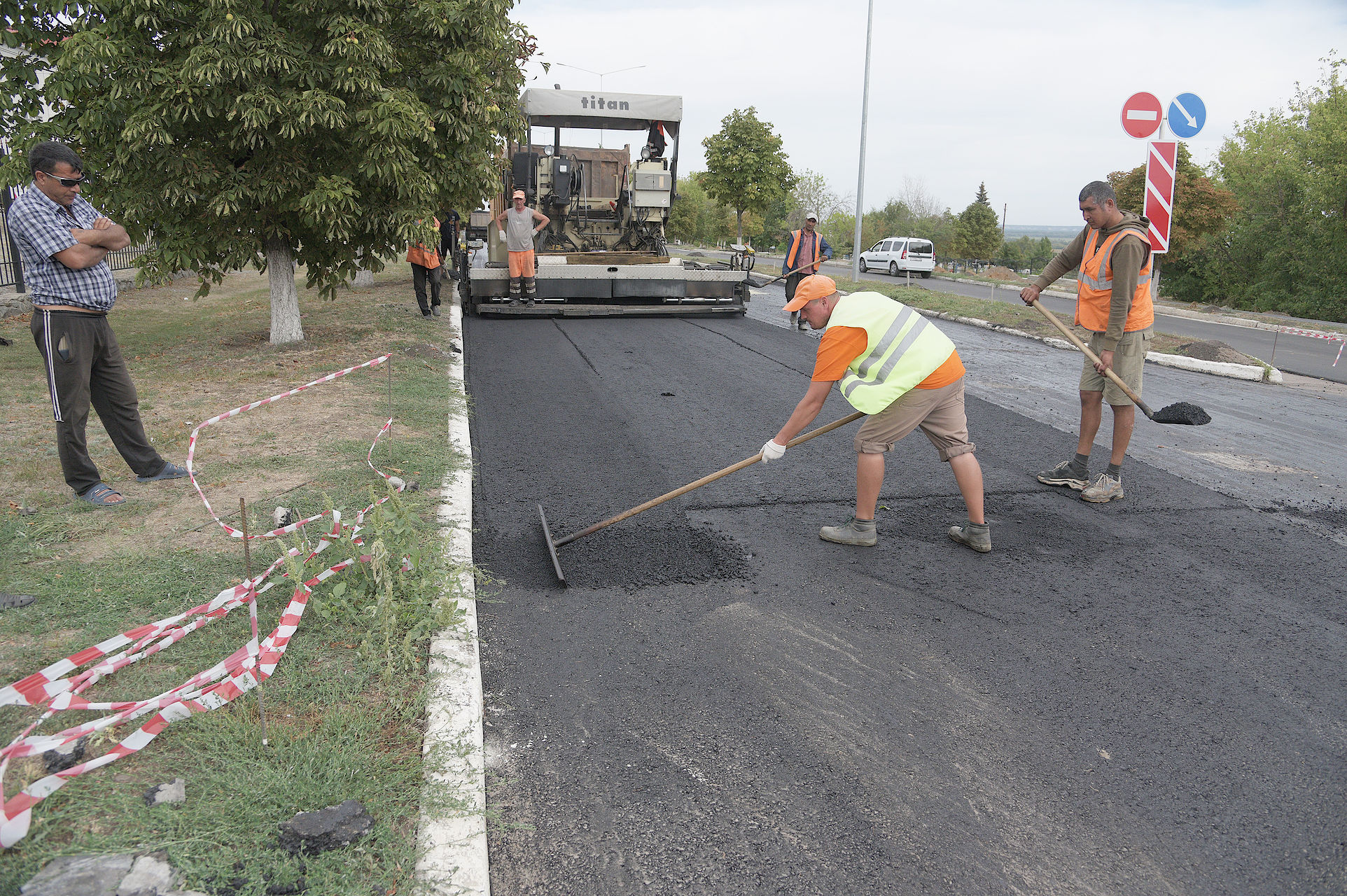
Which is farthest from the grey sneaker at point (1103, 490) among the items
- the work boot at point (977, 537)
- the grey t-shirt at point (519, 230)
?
the grey t-shirt at point (519, 230)

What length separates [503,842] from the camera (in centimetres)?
235

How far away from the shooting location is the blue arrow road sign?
30.9ft

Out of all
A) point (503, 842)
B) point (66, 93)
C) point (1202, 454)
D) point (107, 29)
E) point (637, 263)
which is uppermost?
point (107, 29)

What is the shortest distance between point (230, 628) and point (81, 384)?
2.14 metres

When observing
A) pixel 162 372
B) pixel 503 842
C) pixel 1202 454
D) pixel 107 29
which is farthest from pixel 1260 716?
pixel 107 29

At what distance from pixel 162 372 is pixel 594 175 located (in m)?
8.62

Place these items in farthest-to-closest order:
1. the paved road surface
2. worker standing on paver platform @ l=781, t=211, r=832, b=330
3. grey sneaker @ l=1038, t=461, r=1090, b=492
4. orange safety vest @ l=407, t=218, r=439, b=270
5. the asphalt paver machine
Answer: the asphalt paver machine, worker standing on paver platform @ l=781, t=211, r=832, b=330, the paved road surface, orange safety vest @ l=407, t=218, r=439, b=270, grey sneaker @ l=1038, t=461, r=1090, b=492

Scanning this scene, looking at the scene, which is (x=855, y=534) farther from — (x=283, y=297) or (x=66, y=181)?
(x=283, y=297)

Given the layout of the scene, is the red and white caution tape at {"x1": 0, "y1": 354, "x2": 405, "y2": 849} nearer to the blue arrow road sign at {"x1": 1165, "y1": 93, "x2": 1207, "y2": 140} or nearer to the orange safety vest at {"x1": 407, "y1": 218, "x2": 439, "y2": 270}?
the orange safety vest at {"x1": 407, "y1": 218, "x2": 439, "y2": 270}

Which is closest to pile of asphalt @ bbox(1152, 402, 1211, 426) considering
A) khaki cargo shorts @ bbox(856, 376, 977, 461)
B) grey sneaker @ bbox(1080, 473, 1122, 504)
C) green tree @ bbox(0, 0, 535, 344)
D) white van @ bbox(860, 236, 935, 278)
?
grey sneaker @ bbox(1080, 473, 1122, 504)

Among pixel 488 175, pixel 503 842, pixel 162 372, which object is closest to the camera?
pixel 503 842

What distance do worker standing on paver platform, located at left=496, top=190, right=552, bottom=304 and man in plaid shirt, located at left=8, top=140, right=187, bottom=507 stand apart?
23.8 ft

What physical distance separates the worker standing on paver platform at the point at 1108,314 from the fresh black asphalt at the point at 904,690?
0.67 ft

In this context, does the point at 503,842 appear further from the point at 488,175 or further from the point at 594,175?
the point at 594,175
